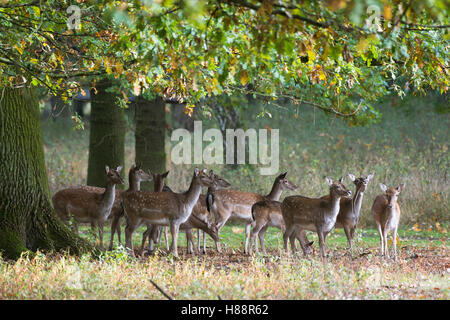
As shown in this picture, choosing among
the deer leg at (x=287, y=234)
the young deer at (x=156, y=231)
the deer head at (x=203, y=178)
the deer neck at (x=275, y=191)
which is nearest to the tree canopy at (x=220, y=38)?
the deer head at (x=203, y=178)

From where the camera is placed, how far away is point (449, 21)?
28.8ft

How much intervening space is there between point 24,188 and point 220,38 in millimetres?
4684

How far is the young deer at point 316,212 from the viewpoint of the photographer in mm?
11742

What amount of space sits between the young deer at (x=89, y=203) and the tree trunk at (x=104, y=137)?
2.79m

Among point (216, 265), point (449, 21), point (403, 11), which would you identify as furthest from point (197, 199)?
point (403, 11)

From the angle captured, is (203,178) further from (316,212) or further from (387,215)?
(387,215)

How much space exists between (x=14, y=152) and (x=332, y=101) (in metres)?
7.23

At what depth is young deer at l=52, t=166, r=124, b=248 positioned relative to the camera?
42.0 feet

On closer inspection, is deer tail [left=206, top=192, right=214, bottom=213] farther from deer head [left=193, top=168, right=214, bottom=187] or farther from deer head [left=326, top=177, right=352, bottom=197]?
deer head [left=326, top=177, right=352, bottom=197]

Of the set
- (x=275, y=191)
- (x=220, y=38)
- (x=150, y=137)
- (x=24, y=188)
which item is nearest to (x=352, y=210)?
(x=275, y=191)

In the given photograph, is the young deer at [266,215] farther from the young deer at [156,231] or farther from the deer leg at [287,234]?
the young deer at [156,231]

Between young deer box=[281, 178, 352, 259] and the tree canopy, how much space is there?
6.03ft

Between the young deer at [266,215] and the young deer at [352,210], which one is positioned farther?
the young deer at [266,215]

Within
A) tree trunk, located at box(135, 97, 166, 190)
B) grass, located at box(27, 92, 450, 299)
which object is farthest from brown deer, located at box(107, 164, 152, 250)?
tree trunk, located at box(135, 97, 166, 190)
